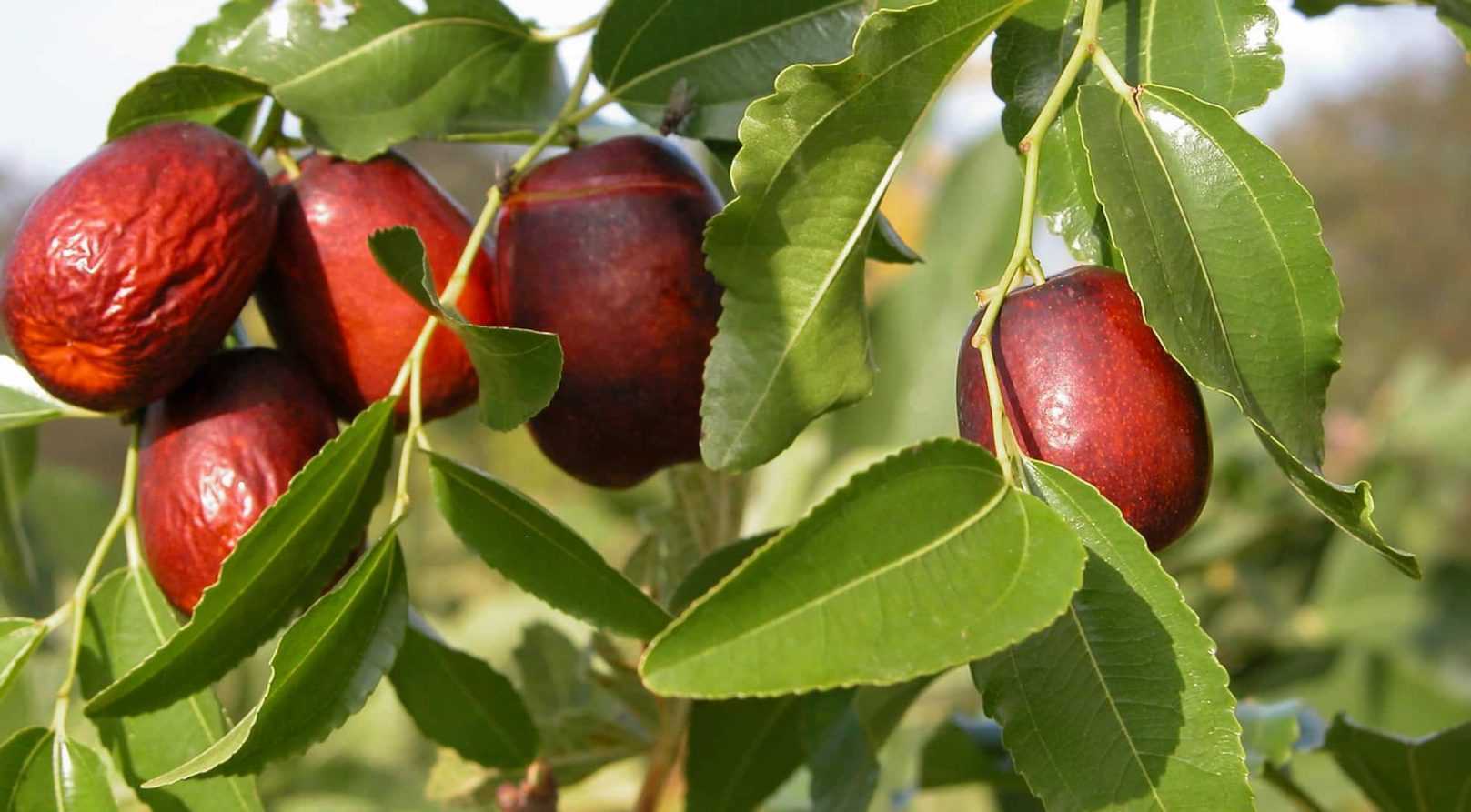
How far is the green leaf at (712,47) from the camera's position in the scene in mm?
944

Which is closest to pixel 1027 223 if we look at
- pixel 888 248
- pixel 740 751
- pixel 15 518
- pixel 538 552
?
pixel 888 248

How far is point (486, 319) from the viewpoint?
3.19 ft

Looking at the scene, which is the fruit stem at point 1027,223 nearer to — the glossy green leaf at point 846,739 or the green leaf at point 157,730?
the glossy green leaf at point 846,739

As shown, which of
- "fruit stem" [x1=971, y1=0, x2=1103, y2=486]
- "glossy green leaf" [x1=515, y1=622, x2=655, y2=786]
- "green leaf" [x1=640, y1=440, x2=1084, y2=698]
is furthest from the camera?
"glossy green leaf" [x1=515, y1=622, x2=655, y2=786]

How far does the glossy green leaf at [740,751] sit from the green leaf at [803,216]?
42 cm

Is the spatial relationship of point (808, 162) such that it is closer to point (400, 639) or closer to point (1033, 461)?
point (1033, 461)

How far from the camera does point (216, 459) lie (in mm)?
893

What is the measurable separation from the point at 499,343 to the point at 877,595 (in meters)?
0.27

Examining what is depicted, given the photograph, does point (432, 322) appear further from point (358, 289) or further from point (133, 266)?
point (133, 266)

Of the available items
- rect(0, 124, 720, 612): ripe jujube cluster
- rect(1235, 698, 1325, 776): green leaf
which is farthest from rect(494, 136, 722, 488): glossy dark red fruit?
rect(1235, 698, 1325, 776): green leaf

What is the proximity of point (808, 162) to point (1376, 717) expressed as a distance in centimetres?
199

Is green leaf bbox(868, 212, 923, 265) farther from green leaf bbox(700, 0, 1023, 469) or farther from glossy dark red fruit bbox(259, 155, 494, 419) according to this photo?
glossy dark red fruit bbox(259, 155, 494, 419)

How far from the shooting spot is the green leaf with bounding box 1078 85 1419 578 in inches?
29.6

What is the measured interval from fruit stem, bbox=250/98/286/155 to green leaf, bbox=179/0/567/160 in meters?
0.03
